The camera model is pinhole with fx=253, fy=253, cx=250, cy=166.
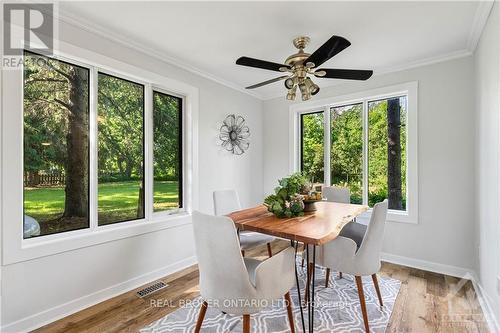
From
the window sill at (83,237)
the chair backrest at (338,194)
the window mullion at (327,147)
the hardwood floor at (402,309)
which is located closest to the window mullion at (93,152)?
the window sill at (83,237)

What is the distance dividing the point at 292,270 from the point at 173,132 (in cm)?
218

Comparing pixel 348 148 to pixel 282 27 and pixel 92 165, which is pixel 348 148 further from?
pixel 92 165

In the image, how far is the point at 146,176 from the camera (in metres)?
2.76

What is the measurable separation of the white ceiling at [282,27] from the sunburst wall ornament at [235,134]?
96 centimetres

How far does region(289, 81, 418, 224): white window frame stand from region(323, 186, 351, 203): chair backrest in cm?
56

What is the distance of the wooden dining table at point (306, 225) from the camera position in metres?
1.55

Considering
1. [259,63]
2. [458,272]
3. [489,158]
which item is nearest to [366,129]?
[489,158]

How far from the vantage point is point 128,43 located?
248 centimetres

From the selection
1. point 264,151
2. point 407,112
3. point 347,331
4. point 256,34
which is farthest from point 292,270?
point 264,151

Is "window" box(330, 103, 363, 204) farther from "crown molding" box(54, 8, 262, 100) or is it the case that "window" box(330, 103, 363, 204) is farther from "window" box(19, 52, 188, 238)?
"window" box(19, 52, 188, 238)

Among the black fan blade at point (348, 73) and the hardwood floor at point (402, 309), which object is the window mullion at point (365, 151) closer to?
the hardwood floor at point (402, 309)

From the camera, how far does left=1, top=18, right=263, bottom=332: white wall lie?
187cm

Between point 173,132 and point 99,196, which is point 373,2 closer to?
point 173,132

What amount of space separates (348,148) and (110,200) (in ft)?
10.1
